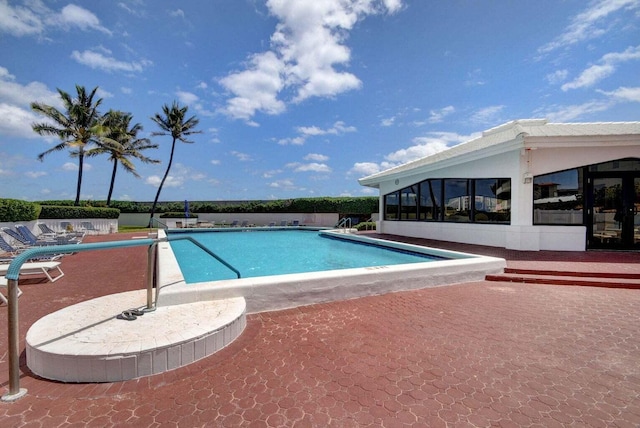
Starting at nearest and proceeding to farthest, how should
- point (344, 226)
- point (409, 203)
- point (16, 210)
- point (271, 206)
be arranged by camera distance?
point (16, 210)
point (409, 203)
point (344, 226)
point (271, 206)

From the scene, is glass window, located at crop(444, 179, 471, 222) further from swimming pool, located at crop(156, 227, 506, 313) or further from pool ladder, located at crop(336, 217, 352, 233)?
pool ladder, located at crop(336, 217, 352, 233)

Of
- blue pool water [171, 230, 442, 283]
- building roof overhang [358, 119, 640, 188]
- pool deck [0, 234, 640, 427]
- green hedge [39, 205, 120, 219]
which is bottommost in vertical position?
blue pool water [171, 230, 442, 283]

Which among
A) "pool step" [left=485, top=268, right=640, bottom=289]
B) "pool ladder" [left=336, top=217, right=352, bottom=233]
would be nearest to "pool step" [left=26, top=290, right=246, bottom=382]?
"pool step" [left=485, top=268, right=640, bottom=289]

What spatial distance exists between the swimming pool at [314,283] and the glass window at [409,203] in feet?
28.0

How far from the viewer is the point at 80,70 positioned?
13141 millimetres

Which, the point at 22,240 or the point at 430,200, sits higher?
the point at 430,200

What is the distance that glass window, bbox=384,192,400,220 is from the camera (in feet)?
57.0

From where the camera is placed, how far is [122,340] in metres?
3.11

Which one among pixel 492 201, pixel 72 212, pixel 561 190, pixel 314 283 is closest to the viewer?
pixel 314 283

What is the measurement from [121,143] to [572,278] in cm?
3623

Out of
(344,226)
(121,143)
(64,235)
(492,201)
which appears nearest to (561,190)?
(492,201)

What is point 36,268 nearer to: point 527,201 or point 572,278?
point 572,278

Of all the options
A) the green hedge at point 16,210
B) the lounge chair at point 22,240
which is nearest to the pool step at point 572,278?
the lounge chair at point 22,240

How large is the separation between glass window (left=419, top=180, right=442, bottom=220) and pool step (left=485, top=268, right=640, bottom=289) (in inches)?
279
